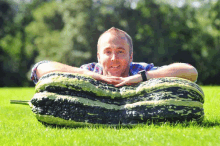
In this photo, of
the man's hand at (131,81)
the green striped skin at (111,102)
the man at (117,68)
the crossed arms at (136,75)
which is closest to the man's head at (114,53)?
the man at (117,68)

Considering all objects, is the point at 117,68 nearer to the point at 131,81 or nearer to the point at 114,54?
the point at 114,54

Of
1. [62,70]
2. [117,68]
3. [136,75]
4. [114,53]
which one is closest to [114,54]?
[114,53]

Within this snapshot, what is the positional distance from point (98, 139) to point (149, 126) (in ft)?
2.51

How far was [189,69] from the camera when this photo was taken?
12.8 ft

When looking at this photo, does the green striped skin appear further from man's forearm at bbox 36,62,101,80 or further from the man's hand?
man's forearm at bbox 36,62,101,80

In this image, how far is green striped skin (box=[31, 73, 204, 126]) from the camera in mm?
3449

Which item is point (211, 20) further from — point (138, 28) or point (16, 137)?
point (16, 137)

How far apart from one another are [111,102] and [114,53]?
32.4 inches

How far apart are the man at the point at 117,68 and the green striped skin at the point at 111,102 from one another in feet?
0.61

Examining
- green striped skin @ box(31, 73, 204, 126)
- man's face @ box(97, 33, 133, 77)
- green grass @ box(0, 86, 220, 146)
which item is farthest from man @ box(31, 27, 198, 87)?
green grass @ box(0, 86, 220, 146)

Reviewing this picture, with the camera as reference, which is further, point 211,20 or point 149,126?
point 211,20

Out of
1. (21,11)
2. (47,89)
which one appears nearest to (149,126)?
(47,89)

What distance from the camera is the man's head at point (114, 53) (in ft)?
13.5

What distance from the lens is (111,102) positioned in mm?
3605
